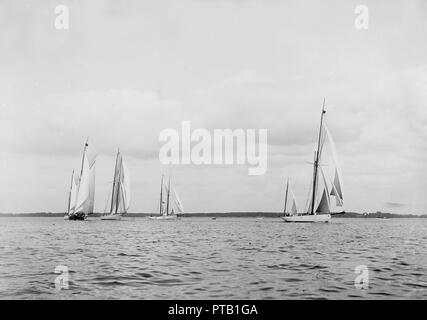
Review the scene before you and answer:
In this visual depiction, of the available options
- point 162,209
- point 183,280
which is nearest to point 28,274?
point 183,280

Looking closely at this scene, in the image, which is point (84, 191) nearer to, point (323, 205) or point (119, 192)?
point (119, 192)

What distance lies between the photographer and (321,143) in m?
60.3

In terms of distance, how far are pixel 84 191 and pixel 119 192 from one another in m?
13.1

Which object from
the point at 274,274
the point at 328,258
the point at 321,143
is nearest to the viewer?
the point at 274,274

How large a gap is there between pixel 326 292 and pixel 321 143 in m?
49.7

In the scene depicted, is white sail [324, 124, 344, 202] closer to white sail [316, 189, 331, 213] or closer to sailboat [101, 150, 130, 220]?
white sail [316, 189, 331, 213]

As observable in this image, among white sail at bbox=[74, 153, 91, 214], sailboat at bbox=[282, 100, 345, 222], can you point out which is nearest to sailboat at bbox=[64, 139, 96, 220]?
white sail at bbox=[74, 153, 91, 214]

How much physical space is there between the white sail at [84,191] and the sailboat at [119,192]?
365 inches

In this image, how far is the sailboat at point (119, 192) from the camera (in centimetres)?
8106

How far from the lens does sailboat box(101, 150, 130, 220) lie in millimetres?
81062

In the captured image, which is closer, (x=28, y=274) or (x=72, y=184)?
(x=28, y=274)

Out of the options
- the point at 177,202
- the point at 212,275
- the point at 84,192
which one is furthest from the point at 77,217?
the point at 212,275
